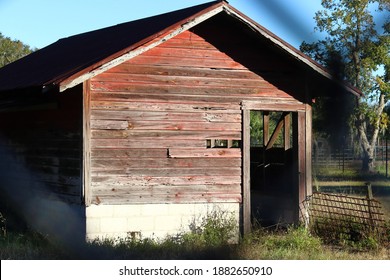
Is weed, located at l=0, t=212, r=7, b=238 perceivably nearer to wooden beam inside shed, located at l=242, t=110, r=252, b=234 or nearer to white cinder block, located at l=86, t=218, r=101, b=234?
white cinder block, located at l=86, t=218, r=101, b=234

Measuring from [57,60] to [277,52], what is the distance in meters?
4.04

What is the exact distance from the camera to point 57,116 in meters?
10.4

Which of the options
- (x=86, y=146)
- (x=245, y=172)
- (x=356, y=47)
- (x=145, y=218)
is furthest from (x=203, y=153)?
(x=356, y=47)

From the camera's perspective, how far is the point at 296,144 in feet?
37.1

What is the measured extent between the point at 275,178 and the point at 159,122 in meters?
3.56

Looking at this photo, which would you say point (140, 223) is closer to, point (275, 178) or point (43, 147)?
point (43, 147)

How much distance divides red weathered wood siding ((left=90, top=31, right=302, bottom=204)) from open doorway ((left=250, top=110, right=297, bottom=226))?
4.10 feet

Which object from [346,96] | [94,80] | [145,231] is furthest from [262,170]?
[346,96]

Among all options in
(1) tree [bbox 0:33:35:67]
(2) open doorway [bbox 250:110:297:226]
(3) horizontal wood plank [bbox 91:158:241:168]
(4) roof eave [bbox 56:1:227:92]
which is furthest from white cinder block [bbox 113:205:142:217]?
(1) tree [bbox 0:33:35:67]

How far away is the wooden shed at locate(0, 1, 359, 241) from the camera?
9555mm

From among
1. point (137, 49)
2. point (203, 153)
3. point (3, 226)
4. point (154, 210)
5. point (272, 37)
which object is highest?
point (272, 37)

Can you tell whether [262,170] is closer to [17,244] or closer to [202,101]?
[202,101]

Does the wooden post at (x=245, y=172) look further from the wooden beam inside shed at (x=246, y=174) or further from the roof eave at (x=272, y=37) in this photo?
the roof eave at (x=272, y=37)

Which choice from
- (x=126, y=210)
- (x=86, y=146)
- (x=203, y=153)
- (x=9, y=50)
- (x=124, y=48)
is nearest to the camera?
(x=124, y=48)
